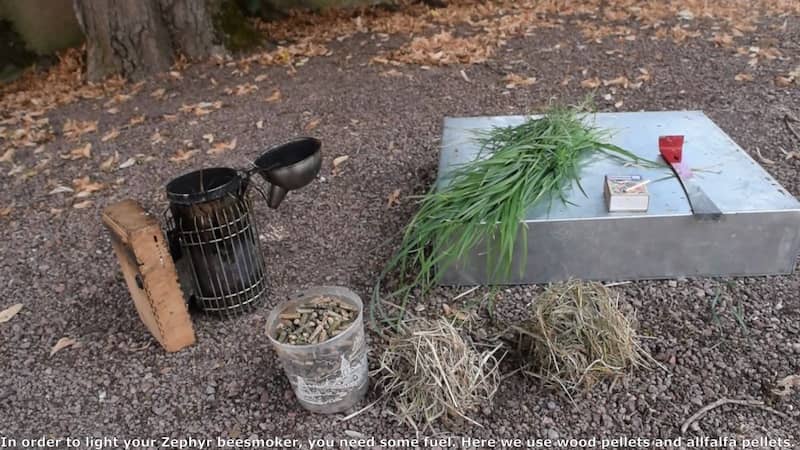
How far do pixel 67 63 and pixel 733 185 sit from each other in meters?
5.38

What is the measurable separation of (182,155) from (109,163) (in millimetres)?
444

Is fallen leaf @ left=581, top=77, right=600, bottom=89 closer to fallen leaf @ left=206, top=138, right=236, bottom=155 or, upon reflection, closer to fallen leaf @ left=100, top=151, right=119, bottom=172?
fallen leaf @ left=206, top=138, right=236, bottom=155

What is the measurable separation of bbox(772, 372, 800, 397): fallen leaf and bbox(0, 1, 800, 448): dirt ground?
0.8 inches

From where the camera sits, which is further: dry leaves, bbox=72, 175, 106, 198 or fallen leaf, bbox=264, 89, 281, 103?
Result: fallen leaf, bbox=264, 89, 281, 103

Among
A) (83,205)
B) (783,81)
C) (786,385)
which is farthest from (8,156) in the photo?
(783,81)

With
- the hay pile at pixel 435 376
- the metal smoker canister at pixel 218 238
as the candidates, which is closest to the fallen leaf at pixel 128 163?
the metal smoker canister at pixel 218 238

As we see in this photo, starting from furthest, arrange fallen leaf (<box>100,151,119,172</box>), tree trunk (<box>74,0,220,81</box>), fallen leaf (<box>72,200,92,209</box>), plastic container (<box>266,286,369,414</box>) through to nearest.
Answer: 1. tree trunk (<box>74,0,220,81</box>)
2. fallen leaf (<box>100,151,119,172</box>)
3. fallen leaf (<box>72,200,92,209</box>)
4. plastic container (<box>266,286,369,414</box>)

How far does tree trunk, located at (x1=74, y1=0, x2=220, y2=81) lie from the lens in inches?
203

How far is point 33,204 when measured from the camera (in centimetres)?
375

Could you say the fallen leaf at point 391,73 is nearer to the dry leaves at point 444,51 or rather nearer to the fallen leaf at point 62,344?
Answer: the dry leaves at point 444,51

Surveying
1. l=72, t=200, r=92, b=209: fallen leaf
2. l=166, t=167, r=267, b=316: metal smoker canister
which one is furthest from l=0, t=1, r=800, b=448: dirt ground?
l=166, t=167, r=267, b=316: metal smoker canister

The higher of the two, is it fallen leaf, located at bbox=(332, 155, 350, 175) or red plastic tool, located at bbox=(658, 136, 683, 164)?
red plastic tool, located at bbox=(658, 136, 683, 164)

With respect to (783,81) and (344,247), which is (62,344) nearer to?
(344,247)

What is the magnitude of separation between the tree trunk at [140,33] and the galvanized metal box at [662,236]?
12.2ft
